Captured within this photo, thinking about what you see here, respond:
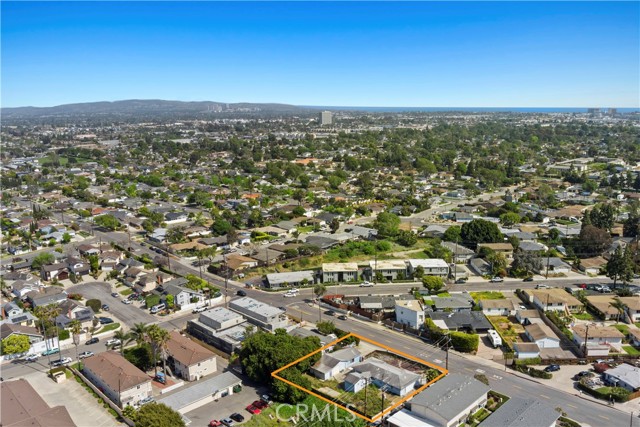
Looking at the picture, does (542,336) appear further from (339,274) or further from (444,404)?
(339,274)

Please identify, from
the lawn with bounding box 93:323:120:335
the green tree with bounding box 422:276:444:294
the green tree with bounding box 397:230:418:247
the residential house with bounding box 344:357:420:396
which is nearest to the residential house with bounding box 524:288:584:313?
the green tree with bounding box 422:276:444:294

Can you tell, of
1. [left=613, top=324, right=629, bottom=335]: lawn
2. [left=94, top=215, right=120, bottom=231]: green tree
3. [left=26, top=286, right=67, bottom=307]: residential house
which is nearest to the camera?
[left=613, top=324, right=629, bottom=335]: lawn

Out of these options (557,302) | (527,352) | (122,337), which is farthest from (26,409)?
(557,302)

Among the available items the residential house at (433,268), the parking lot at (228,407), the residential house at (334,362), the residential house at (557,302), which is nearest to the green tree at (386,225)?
the residential house at (433,268)

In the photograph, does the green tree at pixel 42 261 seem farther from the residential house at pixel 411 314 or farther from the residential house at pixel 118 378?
the residential house at pixel 411 314

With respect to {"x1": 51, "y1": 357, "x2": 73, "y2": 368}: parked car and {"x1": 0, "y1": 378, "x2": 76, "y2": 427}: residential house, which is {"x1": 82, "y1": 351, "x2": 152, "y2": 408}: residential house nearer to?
{"x1": 0, "y1": 378, "x2": 76, "y2": 427}: residential house
